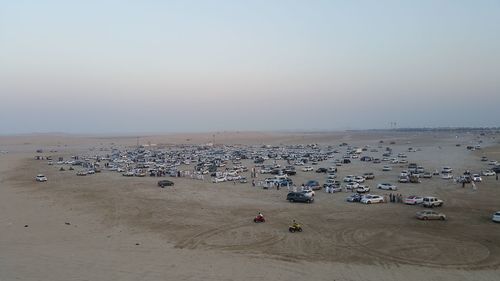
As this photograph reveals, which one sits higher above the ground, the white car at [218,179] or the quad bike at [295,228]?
the quad bike at [295,228]

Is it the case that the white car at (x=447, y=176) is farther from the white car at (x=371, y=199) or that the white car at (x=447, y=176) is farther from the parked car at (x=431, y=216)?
the parked car at (x=431, y=216)

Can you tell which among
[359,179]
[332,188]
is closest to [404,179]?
[359,179]

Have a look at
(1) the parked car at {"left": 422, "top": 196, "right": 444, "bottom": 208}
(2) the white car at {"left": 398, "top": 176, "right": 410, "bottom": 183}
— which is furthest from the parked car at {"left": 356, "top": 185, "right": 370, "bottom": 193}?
(2) the white car at {"left": 398, "top": 176, "right": 410, "bottom": 183}

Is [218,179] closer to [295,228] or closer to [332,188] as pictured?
[332,188]

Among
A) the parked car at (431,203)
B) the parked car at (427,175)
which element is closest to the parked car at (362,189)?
the parked car at (431,203)

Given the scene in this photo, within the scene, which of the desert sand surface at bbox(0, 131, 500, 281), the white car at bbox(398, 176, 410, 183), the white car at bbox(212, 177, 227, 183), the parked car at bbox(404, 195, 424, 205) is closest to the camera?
the desert sand surface at bbox(0, 131, 500, 281)

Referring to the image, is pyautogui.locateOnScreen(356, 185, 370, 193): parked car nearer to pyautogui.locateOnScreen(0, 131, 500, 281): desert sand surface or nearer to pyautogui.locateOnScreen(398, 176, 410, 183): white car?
pyautogui.locateOnScreen(0, 131, 500, 281): desert sand surface

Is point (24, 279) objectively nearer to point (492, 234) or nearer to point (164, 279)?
point (164, 279)

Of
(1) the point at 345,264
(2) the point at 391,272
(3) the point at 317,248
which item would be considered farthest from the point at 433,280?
(3) the point at 317,248
